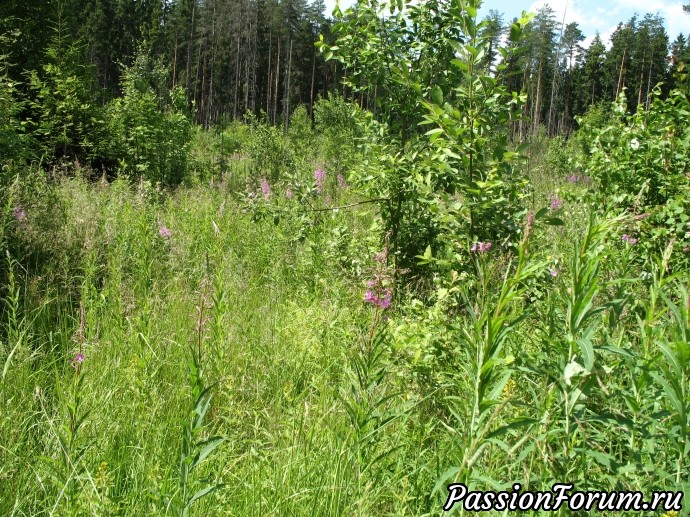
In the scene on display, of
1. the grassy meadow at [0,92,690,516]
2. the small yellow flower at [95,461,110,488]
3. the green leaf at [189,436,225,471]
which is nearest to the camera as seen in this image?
the green leaf at [189,436,225,471]

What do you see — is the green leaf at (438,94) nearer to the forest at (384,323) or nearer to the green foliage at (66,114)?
the forest at (384,323)

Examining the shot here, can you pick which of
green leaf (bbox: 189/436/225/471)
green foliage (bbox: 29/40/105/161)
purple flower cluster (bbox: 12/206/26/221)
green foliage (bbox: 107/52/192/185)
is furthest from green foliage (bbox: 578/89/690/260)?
green foliage (bbox: 29/40/105/161)

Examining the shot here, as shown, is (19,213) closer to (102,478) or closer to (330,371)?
(330,371)

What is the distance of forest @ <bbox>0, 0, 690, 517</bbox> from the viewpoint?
1633 millimetres

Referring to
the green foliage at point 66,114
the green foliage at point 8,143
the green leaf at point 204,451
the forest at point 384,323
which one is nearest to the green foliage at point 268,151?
the green foliage at point 66,114

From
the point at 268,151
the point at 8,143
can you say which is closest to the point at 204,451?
the point at 8,143

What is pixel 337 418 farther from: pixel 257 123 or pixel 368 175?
pixel 257 123

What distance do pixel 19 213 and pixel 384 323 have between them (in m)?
4.47

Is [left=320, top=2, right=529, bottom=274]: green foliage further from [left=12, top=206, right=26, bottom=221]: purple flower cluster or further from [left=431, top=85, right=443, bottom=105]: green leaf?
[left=12, top=206, right=26, bottom=221]: purple flower cluster

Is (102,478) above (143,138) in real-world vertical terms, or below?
below

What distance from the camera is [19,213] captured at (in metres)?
5.05

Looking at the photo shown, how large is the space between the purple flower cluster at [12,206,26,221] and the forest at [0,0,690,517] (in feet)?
0.16

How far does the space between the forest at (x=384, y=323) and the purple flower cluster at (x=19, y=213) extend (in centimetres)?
5

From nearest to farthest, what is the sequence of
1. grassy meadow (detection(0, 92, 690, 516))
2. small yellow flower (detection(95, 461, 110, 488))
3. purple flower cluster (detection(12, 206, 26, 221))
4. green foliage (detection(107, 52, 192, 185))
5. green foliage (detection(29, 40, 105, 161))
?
grassy meadow (detection(0, 92, 690, 516)) → small yellow flower (detection(95, 461, 110, 488)) → purple flower cluster (detection(12, 206, 26, 221)) → green foliage (detection(29, 40, 105, 161)) → green foliage (detection(107, 52, 192, 185))
